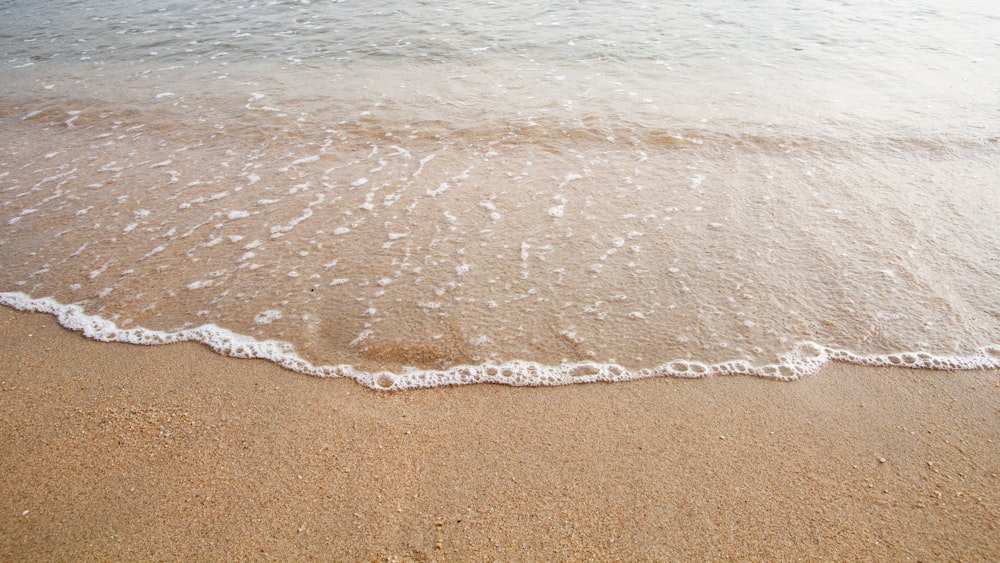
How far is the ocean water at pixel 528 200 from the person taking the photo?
2.89 m

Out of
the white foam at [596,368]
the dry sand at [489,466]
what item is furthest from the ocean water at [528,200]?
the dry sand at [489,466]

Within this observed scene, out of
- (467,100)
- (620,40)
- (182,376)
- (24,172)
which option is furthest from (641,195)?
(24,172)

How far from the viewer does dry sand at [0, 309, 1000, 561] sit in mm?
1949

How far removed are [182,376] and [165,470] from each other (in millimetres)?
593

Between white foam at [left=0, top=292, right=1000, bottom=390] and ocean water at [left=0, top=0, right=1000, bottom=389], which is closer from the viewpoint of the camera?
white foam at [left=0, top=292, right=1000, bottom=390]

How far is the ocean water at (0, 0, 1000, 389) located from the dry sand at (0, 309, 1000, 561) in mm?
211

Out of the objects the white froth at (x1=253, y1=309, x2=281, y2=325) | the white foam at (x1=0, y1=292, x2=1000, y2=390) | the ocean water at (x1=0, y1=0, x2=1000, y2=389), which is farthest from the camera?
the white froth at (x1=253, y1=309, x2=281, y2=325)

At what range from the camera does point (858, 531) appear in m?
1.96

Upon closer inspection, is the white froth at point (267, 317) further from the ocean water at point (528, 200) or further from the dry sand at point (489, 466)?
the dry sand at point (489, 466)

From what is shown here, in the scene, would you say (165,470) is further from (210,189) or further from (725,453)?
(210,189)

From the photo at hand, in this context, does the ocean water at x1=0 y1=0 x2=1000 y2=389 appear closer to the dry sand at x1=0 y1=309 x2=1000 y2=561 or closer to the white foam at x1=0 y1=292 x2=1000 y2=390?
the white foam at x1=0 y1=292 x2=1000 y2=390

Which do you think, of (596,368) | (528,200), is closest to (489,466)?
(596,368)

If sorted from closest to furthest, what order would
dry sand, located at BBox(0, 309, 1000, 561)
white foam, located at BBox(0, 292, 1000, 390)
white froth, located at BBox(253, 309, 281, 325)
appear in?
dry sand, located at BBox(0, 309, 1000, 561), white foam, located at BBox(0, 292, 1000, 390), white froth, located at BBox(253, 309, 281, 325)

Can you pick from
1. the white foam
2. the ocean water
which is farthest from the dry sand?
the ocean water
